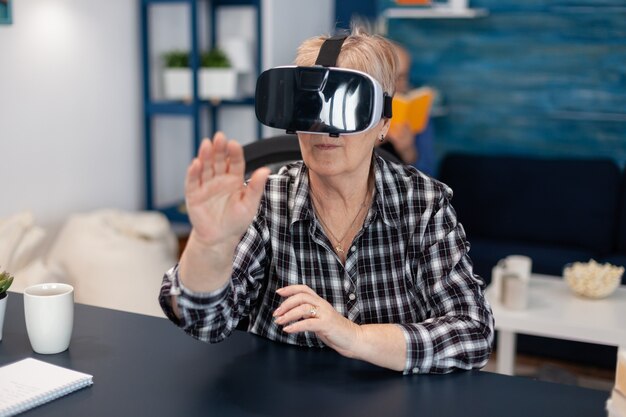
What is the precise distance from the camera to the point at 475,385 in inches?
43.7

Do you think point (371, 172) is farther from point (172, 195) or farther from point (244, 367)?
point (172, 195)

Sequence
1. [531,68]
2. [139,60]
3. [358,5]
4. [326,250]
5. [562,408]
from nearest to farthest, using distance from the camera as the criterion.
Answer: [562,408]
[326,250]
[139,60]
[531,68]
[358,5]

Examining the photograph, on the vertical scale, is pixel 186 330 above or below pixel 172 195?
above

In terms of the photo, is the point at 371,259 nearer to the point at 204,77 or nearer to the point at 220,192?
the point at 220,192

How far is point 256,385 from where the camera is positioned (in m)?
1.08

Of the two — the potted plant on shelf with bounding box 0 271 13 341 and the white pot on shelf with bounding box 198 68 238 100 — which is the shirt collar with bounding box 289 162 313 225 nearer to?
the potted plant on shelf with bounding box 0 271 13 341

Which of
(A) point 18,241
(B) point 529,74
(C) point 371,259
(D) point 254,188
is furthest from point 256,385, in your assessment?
(B) point 529,74

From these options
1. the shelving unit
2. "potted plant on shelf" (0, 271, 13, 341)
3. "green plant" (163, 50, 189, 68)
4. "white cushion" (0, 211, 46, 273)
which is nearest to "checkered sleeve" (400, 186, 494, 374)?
"potted plant on shelf" (0, 271, 13, 341)

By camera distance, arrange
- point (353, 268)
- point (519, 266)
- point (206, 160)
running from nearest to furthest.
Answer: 1. point (206, 160)
2. point (353, 268)
3. point (519, 266)

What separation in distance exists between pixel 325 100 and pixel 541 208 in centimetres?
287

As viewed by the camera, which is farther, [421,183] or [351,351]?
[421,183]

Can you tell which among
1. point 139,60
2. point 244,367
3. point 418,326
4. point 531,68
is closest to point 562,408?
point 418,326

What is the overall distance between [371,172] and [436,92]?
283 centimetres

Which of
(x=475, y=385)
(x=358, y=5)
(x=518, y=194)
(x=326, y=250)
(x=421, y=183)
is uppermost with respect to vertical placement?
(x=358, y=5)
